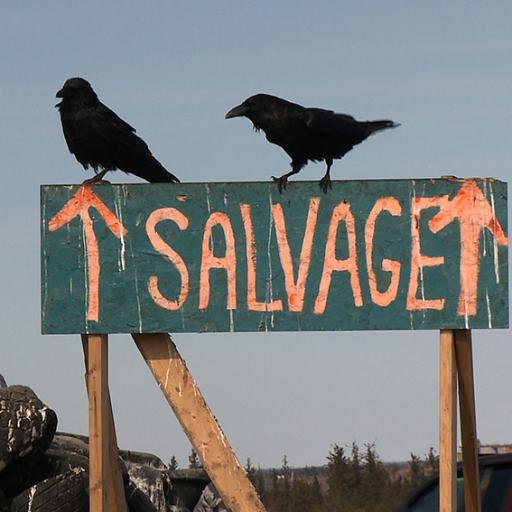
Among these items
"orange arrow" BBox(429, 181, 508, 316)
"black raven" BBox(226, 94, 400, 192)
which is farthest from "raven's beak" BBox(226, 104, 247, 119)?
"orange arrow" BBox(429, 181, 508, 316)

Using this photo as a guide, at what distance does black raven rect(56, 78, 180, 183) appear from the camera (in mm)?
8531

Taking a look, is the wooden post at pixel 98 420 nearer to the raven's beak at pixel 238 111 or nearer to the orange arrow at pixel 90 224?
the orange arrow at pixel 90 224

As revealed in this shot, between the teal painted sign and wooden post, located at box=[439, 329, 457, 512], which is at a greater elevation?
the teal painted sign

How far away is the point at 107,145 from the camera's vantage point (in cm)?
853

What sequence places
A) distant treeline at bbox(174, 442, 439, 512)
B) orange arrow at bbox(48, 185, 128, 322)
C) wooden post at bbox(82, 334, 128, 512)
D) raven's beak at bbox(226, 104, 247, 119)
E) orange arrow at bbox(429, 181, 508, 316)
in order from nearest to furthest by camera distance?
orange arrow at bbox(429, 181, 508, 316) < orange arrow at bbox(48, 185, 128, 322) < wooden post at bbox(82, 334, 128, 512) < raven's beak at bbox(226, 104, 247, 119) < distant treeline at bbox(174, 442, 439, 512)

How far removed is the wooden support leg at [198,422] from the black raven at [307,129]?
2.13 metres

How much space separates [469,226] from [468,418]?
1265 millimetres

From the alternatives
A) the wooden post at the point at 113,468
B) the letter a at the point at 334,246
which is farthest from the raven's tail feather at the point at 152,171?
the letter a at the point at 334,246

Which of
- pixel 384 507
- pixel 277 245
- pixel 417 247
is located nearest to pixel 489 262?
pixel 417 247

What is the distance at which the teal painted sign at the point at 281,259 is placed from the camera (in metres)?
6.16

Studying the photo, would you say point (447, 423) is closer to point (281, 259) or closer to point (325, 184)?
point (281, 259)

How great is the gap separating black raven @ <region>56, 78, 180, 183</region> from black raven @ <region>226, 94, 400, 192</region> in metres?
1.04

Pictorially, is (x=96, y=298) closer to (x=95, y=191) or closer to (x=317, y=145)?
(x=95, y=191)

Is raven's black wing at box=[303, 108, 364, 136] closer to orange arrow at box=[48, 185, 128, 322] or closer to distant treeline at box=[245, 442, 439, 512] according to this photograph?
orange arrow at box=[48, 185, 128, 322]
